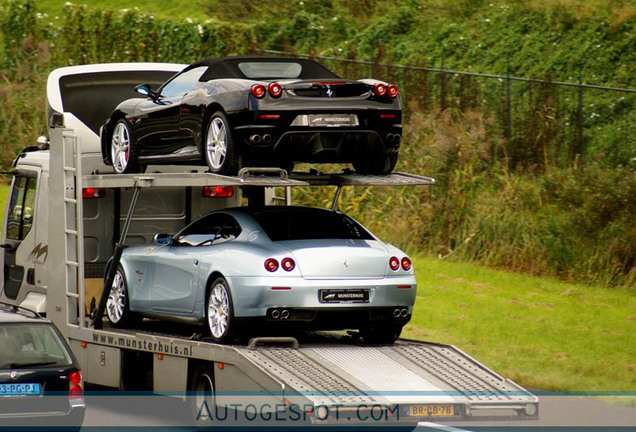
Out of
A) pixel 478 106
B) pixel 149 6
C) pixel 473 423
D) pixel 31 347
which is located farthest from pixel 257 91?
pixel 149 6

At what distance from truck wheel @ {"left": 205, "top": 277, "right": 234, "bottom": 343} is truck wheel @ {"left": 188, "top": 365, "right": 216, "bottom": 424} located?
335 millimetres

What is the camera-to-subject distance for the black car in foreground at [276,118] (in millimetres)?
10469

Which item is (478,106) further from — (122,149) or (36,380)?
(36,380)

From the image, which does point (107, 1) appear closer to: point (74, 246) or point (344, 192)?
A: point (344, 192)

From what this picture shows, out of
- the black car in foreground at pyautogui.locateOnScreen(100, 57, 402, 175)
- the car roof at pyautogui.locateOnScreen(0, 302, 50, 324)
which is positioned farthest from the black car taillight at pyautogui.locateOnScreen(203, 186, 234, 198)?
the car roof at pyautogui.locateOnScreen(0, 302, 50, 324)

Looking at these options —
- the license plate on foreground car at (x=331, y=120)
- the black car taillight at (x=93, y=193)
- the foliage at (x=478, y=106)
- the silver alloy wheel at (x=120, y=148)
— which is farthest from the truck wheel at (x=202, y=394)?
the foliage at (x=478, y=106)

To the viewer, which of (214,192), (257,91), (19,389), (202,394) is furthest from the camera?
(214,192)

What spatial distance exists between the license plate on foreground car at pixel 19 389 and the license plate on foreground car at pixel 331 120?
3371 millimetres

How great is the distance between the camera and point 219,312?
403 inches

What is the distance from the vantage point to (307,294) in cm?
984

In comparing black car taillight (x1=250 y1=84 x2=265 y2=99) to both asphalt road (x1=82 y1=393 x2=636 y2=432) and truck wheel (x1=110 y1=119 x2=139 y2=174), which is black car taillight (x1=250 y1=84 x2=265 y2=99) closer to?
truck wheel (x1=110 y1=119 x2=139 y2=174)

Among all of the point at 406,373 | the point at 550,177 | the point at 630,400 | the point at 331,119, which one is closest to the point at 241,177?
the point at 331,119

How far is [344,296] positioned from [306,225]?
3.12ft

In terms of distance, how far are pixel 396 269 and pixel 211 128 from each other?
2.28 meters
